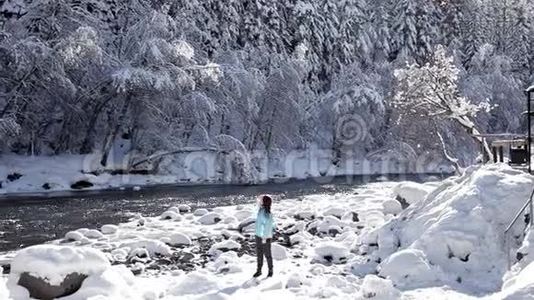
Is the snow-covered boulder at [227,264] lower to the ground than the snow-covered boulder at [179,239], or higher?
lower

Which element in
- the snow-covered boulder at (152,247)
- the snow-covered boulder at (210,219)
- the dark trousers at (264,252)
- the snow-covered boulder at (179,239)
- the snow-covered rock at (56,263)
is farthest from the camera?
the snow-covered boulder at (210,219)

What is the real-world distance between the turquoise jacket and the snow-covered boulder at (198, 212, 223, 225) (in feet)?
23.2

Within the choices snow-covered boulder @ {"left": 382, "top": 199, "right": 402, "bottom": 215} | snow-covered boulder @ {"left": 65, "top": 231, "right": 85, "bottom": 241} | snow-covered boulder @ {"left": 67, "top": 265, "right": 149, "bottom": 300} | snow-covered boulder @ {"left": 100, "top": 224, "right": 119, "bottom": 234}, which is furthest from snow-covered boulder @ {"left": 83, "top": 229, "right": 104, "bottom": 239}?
snow-covered boulder @ {"left": 382, "top": 199, "right": 402, "bottom": 215}

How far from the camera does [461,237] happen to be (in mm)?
9898

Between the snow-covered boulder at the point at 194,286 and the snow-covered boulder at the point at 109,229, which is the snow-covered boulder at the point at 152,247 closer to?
the snow-covered boulder at the point at 109,229

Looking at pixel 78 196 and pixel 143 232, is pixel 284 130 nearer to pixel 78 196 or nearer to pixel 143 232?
pixel 78 196

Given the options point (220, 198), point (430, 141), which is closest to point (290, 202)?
point (220, 198)

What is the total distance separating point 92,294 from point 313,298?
3.42m

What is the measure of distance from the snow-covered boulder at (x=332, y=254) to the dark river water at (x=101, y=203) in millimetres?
7349

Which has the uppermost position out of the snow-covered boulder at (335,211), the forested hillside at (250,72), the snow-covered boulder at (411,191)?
the forested hillside at (250,72)

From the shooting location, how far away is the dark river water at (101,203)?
53.2ft

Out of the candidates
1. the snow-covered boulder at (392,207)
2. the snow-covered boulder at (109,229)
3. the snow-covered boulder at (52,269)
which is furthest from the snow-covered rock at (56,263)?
the snow-covered boulder at (392,207)

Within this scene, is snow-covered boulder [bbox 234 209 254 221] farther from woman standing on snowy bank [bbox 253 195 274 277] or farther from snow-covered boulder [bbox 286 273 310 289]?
snow-covered boulder [bbox 286 273 310 289]

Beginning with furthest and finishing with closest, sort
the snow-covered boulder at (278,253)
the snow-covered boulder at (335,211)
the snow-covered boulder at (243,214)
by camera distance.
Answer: the snow-covered boulder at (335,211)
the snow-covered boulder at (243,214)
the snow-covered boulder at (278,253)
